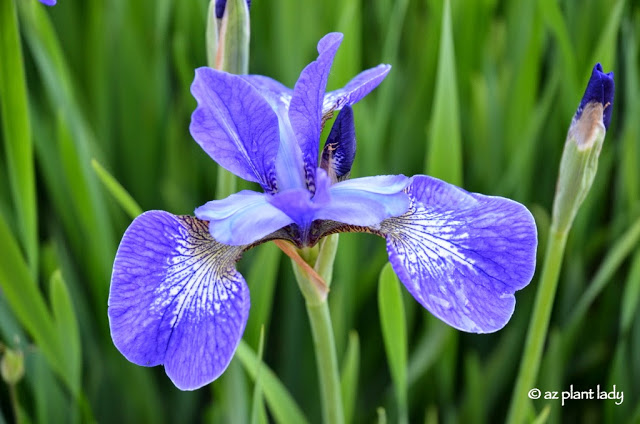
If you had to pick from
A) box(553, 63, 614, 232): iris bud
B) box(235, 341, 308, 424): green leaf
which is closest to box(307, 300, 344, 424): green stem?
box(235, 341, 308, 424): green leaf

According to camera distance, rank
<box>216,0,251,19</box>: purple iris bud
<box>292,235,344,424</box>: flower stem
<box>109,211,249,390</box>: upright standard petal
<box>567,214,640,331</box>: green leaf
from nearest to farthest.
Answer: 1. <box>109,211,249,390</box>: upright standard petal
2. <box>292,235,344,424</box>: flower stem
3. <box>216,0,251,19</box>: purple iris bud
4. <box>567,214,640,331</box>: green leaf

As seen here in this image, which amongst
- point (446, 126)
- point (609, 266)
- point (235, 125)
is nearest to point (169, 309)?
point (235, 125)

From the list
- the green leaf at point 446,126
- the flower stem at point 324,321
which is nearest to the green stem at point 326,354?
the flower stem at point 324,321

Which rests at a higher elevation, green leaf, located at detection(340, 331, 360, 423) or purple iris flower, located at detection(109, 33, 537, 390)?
purple iris flower, located at detection(109, 33, 537, 390)

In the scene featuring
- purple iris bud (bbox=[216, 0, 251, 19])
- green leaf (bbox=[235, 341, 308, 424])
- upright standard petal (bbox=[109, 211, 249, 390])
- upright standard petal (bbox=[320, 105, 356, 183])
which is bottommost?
green leaf (bbox=[235, 341, 308, 424])

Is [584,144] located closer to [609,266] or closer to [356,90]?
[356,90]

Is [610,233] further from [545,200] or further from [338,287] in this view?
[338,287]

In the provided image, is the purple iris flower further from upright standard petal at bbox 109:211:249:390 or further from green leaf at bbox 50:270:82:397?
green leaf at bbox 50:270:82:397

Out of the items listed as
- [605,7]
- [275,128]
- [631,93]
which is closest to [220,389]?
[275,128]
